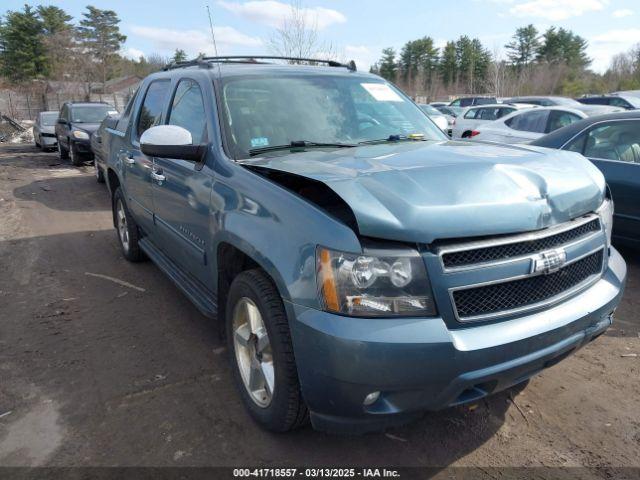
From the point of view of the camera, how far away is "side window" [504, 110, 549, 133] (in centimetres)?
971

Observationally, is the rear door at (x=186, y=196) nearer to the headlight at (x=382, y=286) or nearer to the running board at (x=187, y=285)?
the running board at (x=187, y=285)

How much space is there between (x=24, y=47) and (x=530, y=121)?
61471 mm

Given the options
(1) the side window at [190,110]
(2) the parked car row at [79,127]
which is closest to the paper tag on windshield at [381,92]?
(1) the side window at [190,110]

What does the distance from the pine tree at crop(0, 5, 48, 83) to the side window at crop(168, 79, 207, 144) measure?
2426 inches

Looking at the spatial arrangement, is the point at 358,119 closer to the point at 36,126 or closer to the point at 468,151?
the point at 468,151

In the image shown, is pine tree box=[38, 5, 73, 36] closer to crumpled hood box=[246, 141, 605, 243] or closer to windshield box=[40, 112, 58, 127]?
windshield box=[40, 112, 58, 127]

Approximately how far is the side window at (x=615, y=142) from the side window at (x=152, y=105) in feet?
14.4

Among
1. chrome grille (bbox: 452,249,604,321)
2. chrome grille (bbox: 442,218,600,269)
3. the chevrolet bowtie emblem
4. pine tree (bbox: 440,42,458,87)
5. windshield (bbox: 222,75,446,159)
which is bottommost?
chrome grille (bbox: 452,249,604,321)

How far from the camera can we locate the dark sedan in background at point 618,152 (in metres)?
4.85

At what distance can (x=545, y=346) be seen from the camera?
2.23 meters

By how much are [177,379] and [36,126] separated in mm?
19053

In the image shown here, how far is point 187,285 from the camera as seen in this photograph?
3.67 meters

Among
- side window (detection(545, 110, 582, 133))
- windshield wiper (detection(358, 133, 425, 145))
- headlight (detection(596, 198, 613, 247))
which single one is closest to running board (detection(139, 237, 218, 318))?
windshield wiper (detection(358, 133, 425, 145))

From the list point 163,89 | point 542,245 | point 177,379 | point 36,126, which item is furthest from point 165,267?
point 36,126
